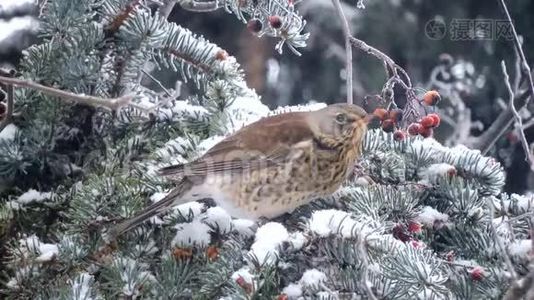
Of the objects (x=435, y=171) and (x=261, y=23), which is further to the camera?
(x=261, y=23)

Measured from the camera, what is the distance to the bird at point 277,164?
1729mm

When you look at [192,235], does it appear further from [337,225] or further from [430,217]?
[430,217]

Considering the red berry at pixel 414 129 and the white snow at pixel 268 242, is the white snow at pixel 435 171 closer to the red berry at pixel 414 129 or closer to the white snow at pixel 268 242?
the red berry at pixel 414 129

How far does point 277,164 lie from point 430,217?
0.39m

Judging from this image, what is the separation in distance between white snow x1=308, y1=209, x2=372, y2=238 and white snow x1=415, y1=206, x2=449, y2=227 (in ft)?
0.53

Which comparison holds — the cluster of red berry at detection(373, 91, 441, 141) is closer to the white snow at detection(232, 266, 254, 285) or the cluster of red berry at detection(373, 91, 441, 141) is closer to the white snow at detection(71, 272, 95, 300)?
the white snow at detection(232, 266, 254, 285)

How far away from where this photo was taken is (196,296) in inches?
57.7

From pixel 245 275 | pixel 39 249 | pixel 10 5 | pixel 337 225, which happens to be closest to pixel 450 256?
pixel 337 225

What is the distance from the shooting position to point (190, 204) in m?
1.65

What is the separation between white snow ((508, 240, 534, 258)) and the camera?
1446 mm

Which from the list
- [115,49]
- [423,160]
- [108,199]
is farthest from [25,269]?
[423,160]

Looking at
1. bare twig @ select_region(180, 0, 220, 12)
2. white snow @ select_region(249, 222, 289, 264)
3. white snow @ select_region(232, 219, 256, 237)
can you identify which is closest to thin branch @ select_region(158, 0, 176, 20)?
bare twig @ select_region(180, 0, 220, 12)

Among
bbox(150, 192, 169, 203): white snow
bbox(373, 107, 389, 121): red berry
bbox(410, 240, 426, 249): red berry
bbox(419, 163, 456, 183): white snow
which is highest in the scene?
bbox(373, 107, 389, 121): red berry

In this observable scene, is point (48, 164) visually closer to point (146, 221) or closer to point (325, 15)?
point (146, 221)
